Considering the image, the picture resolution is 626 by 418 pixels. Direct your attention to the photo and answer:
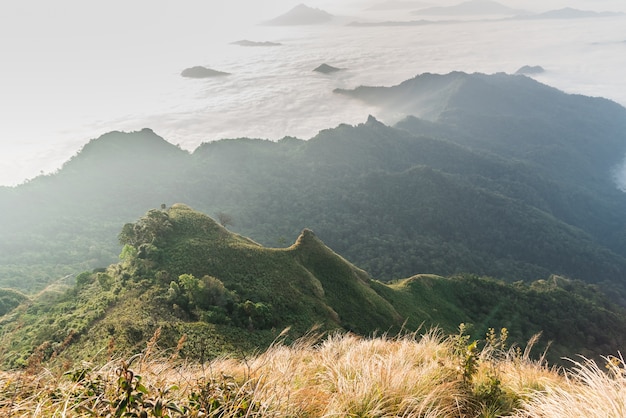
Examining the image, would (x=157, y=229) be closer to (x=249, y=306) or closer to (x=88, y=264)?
(x=249, y=306)

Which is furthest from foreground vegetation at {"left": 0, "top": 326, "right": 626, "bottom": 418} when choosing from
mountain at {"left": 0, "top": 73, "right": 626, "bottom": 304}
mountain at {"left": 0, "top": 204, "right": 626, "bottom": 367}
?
mountain at {"left": 0, "top": 73, "right": 626, "bottom": 304}

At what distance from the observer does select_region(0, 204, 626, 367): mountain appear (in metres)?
21.2

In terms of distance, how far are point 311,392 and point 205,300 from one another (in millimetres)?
22976

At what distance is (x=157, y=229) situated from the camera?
117ft

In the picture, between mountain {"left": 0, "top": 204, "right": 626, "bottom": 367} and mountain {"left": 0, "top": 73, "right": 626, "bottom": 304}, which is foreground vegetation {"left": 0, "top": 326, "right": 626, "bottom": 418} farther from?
mountain {"left": 0, "top": 73, "right": 626, "bottom": 304}

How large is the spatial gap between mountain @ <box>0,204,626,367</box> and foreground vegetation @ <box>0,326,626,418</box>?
246 inches

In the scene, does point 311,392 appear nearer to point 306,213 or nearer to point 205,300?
point 205,300

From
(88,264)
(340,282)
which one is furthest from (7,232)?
(340,282)

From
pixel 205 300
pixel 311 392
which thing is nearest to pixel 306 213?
pixel 205 300

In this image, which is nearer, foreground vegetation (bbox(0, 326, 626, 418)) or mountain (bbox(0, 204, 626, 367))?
foreground vegetation (bbox(0, 326, 626, 418))

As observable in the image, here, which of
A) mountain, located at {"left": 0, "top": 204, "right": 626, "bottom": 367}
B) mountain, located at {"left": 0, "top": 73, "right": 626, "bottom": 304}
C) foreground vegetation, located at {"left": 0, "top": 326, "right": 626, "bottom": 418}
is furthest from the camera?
mountain, located at {"left": 0, "top": 73, "right": 626, "bottom": 304}

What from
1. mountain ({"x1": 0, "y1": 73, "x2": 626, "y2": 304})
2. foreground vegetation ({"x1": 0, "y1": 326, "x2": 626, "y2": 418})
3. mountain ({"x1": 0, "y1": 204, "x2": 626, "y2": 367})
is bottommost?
mountain ({"x1": 0, "y1": 73, "x2": 626, "y2": 304})

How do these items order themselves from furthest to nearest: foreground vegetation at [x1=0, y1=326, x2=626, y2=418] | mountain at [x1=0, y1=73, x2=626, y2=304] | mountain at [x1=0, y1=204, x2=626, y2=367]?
1. mountain at [x1=0, y1=73, x2=626, y2=304]
2. mountain at [x1=0, y1=204, x2=626, y2=367]
3. foreground vegetation at [x1=0, y1=326, x2=626, y2=418]

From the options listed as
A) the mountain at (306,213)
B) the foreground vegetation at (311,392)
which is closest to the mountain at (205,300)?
the foreground vegetation at (311,392)
